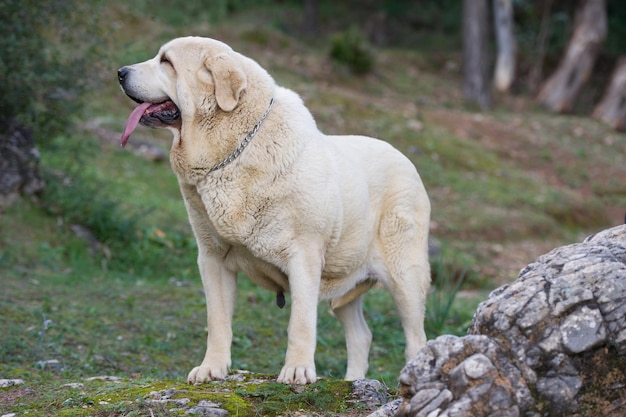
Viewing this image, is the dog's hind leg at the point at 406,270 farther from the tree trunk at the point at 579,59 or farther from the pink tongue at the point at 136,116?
the tree trunk at the point at 579,59

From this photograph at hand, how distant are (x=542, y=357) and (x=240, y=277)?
253 inches

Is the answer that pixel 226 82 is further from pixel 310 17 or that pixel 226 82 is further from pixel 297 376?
pixel 310 17

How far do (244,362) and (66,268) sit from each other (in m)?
3.11

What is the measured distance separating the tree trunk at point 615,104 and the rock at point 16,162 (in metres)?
16.0

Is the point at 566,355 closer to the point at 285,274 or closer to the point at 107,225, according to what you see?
the point at 285,274

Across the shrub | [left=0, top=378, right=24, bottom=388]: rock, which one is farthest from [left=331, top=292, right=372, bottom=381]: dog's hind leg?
the shrub

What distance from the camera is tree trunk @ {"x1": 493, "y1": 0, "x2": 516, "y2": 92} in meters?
24.7

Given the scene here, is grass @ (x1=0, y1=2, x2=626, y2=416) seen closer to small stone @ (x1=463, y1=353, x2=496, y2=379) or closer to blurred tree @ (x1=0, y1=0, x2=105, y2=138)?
blurred tree @ (x1=0, y1=0, x2=105, y2=138)

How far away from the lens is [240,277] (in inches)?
380

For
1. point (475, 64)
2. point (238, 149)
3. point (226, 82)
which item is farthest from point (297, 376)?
point (475, 64)

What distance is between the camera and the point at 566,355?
11.3ft

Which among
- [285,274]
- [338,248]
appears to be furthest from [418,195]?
[285,274]

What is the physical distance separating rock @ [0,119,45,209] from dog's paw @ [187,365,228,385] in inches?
220

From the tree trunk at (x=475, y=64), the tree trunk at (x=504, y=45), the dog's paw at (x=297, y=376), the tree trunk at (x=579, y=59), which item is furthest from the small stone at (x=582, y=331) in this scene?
the tree trunk at (x=504, y=45)
